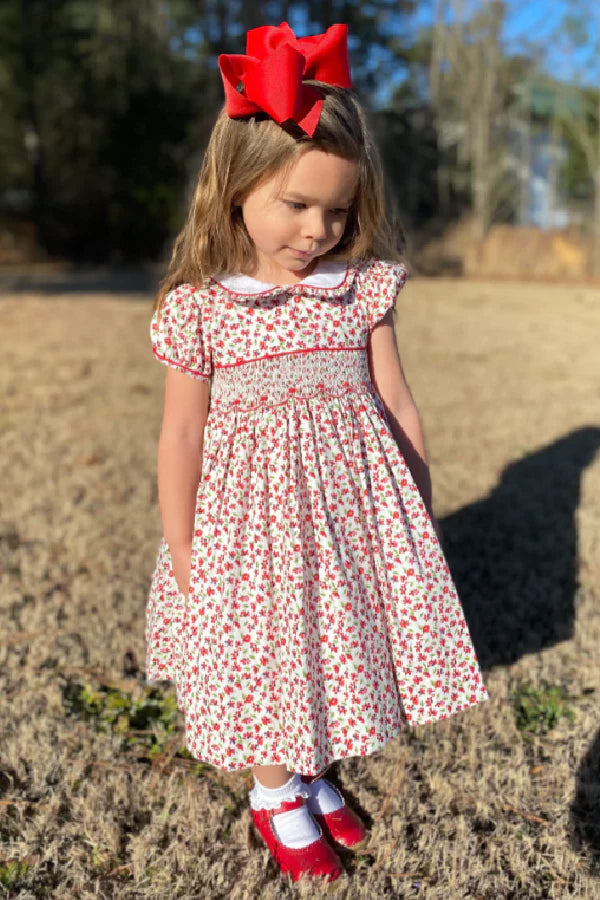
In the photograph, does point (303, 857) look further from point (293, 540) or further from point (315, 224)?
point (315, 224)

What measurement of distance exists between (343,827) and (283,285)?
116cm

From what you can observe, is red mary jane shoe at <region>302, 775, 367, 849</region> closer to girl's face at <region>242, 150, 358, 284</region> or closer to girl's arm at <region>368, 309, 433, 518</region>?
girl's arm at <region>368, 309, 433, 518</region>

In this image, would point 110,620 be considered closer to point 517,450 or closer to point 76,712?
point 76,712

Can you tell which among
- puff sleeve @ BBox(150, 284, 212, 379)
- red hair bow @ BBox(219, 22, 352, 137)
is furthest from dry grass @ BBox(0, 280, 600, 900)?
red hair bow @ BBox(219, 22, 352, 137)

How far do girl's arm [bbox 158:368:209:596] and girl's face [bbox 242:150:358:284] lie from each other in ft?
1.01

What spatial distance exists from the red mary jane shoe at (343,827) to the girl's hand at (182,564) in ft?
1.93

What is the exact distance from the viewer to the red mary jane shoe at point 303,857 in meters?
1.66

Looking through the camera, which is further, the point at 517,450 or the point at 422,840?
the point at 517,450

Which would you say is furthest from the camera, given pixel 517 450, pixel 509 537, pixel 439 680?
pixel 517 450

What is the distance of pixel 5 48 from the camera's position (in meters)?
18.7

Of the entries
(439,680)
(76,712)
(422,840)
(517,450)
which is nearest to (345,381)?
(439,680)

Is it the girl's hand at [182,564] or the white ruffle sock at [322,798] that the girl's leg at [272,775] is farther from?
the girl's hand at [182,564]

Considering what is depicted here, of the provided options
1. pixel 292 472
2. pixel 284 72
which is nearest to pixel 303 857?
pixel 292 472

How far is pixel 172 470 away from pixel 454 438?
9.82 feet
